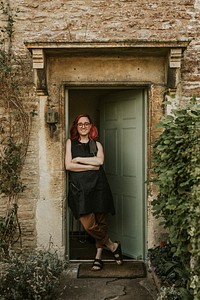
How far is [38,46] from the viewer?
17.9 ft

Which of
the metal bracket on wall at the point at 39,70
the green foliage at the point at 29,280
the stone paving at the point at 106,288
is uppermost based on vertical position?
the metal bracket on wall at the point at 39,70

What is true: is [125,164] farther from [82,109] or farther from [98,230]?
[82,109]

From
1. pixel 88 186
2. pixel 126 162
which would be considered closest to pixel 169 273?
pixel 88 186

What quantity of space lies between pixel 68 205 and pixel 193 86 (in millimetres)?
2414

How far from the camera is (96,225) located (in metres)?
5.84

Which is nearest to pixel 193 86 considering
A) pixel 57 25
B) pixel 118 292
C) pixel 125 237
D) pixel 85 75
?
pixel 85 75

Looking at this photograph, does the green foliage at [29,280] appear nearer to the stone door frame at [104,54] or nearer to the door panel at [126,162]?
the stone door frame at [104,54]

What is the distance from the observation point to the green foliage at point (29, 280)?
15.3ft

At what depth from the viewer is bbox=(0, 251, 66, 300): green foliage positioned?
15.3ft

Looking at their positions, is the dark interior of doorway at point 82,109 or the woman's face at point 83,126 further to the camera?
the dark interior of doorway at point 82,109

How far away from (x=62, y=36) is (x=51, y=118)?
1.14 meters

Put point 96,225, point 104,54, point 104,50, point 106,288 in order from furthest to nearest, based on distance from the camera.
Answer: point 104,54
point 96,225
point 104,50
point 106,288

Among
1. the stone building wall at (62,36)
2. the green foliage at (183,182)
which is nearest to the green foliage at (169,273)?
the green foliage at (183,182)

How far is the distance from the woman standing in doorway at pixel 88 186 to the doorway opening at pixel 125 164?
393 mm
